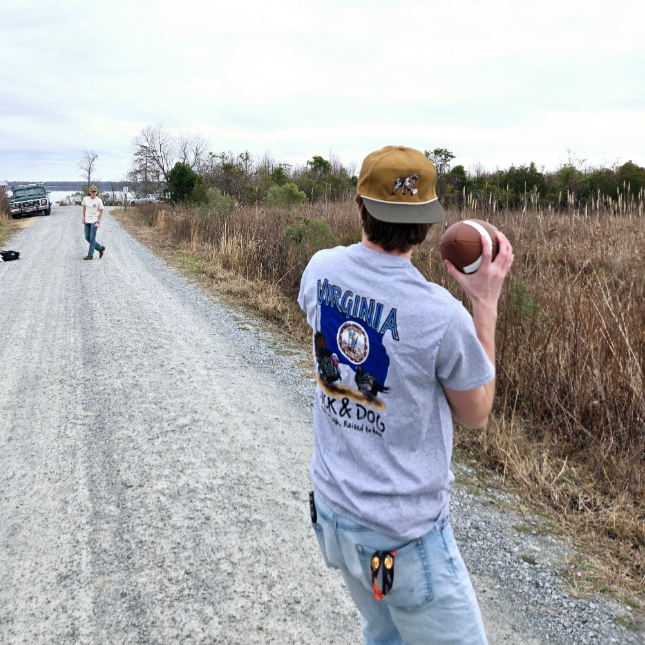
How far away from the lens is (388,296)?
123 cm

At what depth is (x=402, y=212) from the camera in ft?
4.02

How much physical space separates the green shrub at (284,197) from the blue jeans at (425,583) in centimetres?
1466

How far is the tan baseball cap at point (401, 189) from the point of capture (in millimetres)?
1227

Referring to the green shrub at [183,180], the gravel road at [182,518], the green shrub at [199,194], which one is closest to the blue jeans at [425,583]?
the gravel road at [182,518]

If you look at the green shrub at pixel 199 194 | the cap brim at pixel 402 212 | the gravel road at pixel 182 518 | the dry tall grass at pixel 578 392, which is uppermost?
the green shrub at pixel 199 194

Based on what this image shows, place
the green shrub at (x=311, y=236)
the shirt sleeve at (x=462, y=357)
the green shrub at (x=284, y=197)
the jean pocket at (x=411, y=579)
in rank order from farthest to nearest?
the green shrub at (x=284, y=197) → the green shrub at (x=311, y=236) → the jean pocket at (x=411, y=579) → the shirt sleeve at (x=462, y=357)

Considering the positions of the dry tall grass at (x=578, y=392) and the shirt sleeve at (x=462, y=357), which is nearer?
the shirt sleeve at (x=462, y=357)

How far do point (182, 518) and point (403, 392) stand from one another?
91.8 inches

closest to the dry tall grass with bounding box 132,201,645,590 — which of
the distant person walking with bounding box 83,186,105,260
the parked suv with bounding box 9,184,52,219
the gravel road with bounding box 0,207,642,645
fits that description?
the gravel road with bounding box 0,207,642,645

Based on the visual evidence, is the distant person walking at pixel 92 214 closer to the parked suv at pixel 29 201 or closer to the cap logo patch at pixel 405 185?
the cap logo patch at pixel 405 185

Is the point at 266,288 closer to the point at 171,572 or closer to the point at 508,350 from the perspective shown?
the point at 508,350

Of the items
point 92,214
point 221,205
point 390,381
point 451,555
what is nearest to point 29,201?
point 221,205

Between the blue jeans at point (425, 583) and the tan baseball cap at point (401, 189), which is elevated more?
the tan baseball cap at point (401, 189)

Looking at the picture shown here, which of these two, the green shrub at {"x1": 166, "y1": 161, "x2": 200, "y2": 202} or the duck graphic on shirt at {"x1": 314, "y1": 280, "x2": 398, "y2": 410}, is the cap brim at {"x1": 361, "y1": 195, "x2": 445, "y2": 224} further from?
the green shrub at {"x1": 166, "y1": 161, "x2": 200, "y2": 202}
